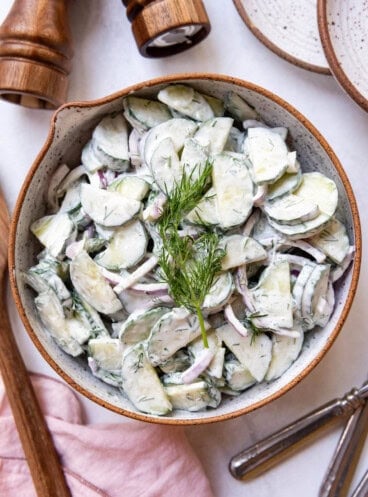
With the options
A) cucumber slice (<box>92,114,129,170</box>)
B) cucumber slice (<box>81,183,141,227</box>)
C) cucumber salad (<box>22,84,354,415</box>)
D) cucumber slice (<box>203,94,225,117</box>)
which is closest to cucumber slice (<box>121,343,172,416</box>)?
cucumber salad (<box>22,84,354,415</box>)

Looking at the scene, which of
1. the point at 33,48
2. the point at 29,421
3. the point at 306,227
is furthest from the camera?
the point at 29,421

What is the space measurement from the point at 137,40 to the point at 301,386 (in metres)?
0.74

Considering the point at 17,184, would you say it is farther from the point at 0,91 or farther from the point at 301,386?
the point at 301,386

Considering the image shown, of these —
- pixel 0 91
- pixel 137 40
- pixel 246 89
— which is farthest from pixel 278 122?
pixel 0 91

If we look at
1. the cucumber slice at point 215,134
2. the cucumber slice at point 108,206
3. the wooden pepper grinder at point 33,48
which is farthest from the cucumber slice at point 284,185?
the wooden pepper grinder at point 33,48

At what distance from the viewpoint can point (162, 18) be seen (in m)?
1.19

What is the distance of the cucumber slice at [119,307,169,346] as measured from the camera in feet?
3.71

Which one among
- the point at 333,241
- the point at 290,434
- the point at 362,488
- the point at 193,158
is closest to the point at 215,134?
the point at 193,158

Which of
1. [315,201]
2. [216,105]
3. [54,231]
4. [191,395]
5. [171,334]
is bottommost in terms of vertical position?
[191,395]

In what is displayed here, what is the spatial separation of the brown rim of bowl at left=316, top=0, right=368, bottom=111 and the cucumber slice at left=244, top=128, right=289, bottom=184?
16cm

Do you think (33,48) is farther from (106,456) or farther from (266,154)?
(106,456)

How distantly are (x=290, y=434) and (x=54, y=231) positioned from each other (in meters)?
0.61

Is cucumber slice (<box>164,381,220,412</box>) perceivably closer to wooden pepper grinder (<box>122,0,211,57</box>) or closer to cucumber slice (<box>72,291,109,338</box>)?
cucumber slice (<box>72,291,109,338</box>)

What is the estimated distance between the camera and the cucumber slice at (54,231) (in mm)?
1166
